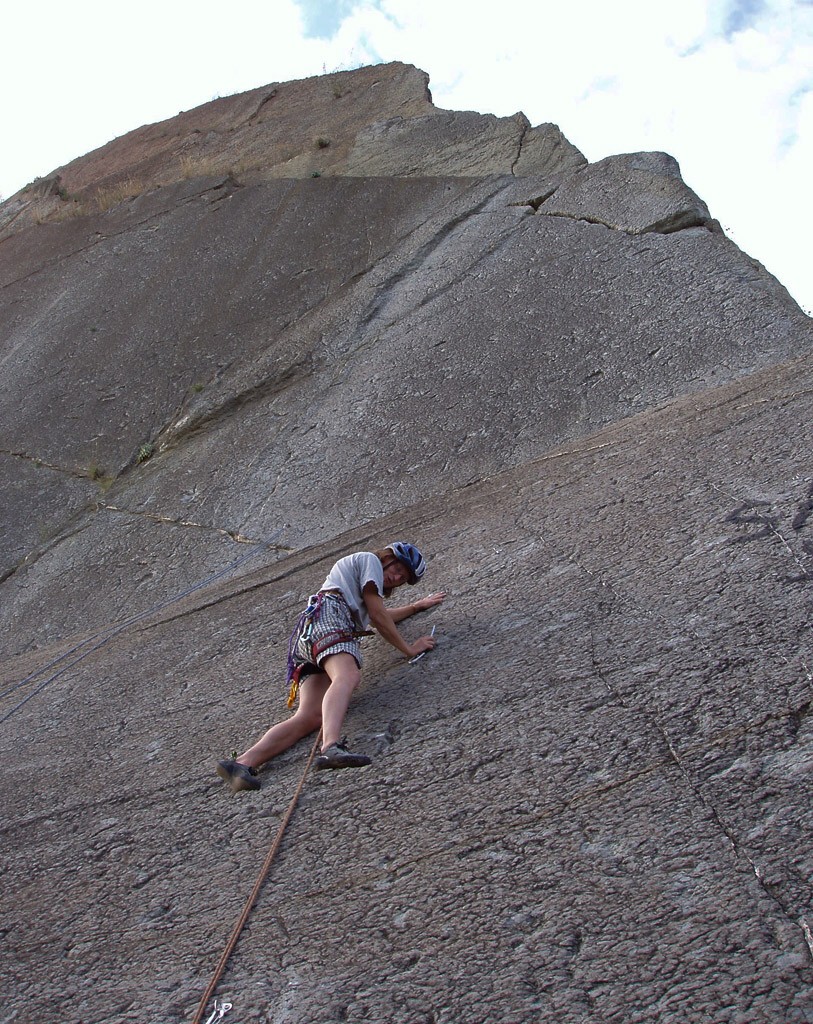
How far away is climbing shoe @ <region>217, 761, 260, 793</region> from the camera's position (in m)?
3.60

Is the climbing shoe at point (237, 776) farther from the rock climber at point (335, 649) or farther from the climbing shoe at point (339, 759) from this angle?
the climbing shoe at point (339, 759)

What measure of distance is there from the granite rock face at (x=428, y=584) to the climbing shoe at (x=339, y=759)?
0.09 m

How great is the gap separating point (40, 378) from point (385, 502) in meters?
4.64

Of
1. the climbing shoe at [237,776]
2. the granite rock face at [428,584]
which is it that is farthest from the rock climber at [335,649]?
the granite rock face at [428,584]

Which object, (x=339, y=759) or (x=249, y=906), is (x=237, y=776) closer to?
(x=339, y=759)

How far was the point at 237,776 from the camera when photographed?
362 centimetres

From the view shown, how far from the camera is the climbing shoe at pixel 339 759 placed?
3506 mm

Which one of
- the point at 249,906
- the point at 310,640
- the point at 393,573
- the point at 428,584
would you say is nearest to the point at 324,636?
the point at 310,640

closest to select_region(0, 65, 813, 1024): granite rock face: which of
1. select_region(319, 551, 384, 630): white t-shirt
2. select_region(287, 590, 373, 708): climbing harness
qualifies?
select_region(287, 590, 373, 708): climbing harness

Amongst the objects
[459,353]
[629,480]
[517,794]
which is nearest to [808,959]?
[517,794]

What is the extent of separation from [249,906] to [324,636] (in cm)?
134

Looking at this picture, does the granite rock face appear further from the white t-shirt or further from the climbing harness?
the white t-shirt

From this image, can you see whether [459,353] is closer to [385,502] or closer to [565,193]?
[385,502]

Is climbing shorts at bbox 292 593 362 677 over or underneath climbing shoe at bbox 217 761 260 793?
over
